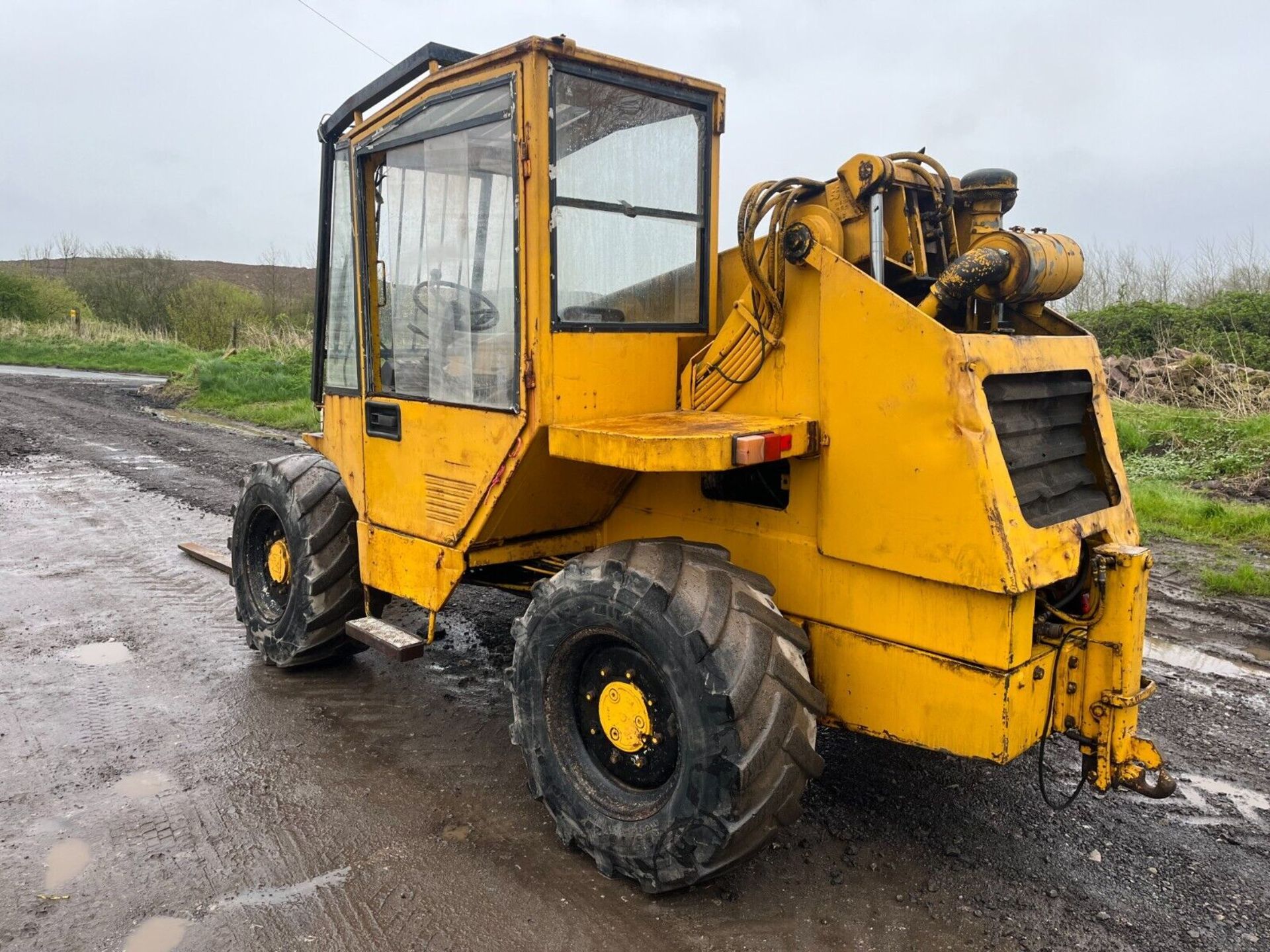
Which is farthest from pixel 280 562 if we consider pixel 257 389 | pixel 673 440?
pixel 257 389

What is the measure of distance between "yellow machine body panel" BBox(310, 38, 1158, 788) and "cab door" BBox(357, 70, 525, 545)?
0.02 m

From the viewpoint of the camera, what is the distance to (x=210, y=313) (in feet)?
100

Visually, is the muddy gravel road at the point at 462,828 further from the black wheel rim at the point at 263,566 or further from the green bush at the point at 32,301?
the green bush at the point at 32,301

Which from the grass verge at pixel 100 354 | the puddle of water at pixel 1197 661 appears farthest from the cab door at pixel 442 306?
the grass verge at pixel 100 354

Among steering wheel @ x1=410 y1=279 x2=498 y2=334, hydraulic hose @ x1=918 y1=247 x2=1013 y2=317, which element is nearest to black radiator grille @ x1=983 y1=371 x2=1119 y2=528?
hydraulic hose @ x1=918 y1=247 x2=1013 y2=317

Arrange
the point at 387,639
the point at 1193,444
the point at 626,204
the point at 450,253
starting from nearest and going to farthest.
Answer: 1. the point at 626,204
2. the point at 450,253
3. the point at 387,639
4. the point at 1193,444

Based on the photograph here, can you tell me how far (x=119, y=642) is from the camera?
531 centimetres

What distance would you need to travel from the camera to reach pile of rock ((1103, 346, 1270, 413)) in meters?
11.6

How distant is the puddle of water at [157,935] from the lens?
9.15 ft

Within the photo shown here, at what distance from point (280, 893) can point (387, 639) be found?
1.19 metres

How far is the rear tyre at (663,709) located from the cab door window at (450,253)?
846 millimetres

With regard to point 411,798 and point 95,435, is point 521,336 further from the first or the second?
point 95,435

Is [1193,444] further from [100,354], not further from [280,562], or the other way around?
[100,354]

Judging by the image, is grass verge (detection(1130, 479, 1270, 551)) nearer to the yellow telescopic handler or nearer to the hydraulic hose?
the yellow telescopic handler
